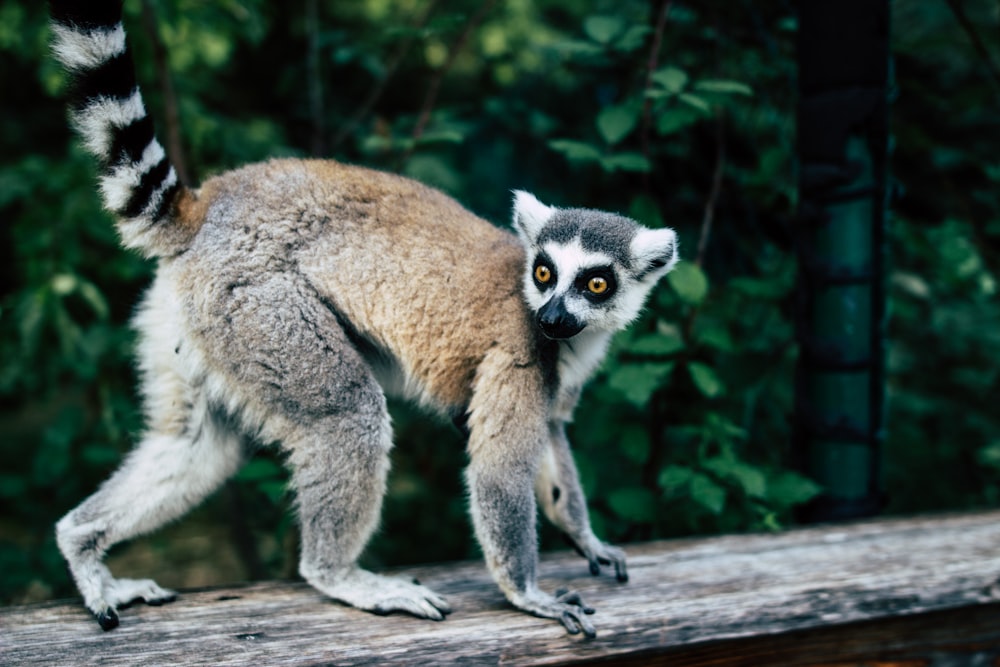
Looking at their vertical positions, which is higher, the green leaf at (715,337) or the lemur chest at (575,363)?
the green leaf at (715,337)

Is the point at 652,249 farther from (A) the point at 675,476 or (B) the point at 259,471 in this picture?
(B) the point at 259,471

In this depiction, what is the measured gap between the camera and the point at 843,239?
3006 mm

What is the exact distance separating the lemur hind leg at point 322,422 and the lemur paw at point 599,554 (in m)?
0.61

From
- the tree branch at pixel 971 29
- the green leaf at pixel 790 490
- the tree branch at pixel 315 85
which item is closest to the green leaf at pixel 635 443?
the green leaf at pixel 790 490

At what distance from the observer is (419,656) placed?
1.99 metres

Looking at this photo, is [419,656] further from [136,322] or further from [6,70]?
[6,70]

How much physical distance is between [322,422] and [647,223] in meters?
1.70

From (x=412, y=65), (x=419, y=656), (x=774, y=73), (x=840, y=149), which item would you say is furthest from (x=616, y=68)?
(x=419, y=656)

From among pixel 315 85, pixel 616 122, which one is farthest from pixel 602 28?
pixel 315 85

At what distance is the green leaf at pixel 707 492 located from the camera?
107 inches

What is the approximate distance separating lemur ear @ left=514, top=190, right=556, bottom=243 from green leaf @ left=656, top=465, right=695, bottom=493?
1039 millimetres

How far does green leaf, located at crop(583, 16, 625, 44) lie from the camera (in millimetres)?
3059

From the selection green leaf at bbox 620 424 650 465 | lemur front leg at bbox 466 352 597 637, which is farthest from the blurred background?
lemur front leg at bbox 466 352 597 637

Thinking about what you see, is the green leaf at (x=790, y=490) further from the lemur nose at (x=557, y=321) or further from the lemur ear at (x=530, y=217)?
the lemur ear at (x=530, y=217)
